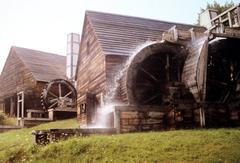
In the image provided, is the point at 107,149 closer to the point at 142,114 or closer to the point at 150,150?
the point at 150,150

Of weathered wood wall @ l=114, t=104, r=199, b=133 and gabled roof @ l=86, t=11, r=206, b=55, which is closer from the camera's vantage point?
weathered wood wall @ l=114, t=104, r=199, b=133

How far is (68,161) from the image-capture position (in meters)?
6.64

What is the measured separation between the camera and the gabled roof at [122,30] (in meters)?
15.1

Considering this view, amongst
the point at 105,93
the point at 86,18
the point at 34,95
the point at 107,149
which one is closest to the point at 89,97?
the point at 105,93

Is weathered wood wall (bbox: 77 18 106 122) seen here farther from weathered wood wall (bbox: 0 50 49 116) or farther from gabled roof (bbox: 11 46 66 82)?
gabled roof (bbox: 11 46 66 82)

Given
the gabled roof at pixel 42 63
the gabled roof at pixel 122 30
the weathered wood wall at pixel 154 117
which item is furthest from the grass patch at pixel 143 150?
the gabled roof at pixel 42 63

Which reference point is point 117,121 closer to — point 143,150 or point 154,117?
point 154,117

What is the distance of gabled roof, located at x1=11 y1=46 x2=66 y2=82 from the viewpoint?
24.6m

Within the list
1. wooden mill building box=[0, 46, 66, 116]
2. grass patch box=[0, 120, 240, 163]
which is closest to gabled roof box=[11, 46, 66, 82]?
wooden mill building box=[0, 46, 66, 116]

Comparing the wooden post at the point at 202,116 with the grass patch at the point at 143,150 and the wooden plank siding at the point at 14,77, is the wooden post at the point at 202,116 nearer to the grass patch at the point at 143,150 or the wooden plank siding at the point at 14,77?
the grass patch at the point at 143,150

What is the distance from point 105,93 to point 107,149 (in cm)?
743

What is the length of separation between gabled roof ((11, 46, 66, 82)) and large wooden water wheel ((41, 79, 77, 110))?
49.6 inches

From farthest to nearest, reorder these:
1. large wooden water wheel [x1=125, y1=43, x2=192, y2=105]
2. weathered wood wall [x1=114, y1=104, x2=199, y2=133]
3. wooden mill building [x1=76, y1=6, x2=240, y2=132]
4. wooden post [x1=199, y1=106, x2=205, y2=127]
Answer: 1. large wooden water wheel [x1=125, y1=43, x2=192, y2=105]
2. wooden mill building [x1=76, y1=6, x2=240, y2=132]
3. wooden post [x1=199, y1=106, x2=205, y2=127]
4. weathered wood wall [x1=114, y1=104, x2=199, y2=133]

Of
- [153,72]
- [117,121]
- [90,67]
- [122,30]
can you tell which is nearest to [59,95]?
[90,67]
